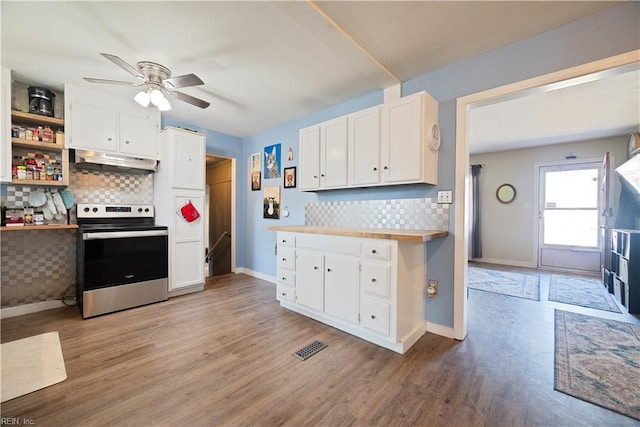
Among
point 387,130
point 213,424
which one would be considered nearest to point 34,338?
point 213,424

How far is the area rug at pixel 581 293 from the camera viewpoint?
10.7 ft

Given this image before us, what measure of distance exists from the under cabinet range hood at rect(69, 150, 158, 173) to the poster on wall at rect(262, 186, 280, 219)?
163 cm

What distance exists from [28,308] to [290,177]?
3418mm

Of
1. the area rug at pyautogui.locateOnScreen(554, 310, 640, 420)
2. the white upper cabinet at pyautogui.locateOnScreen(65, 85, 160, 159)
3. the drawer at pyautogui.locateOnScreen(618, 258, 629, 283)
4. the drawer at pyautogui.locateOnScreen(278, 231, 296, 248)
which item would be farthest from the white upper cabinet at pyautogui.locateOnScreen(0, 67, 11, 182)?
the drawer at pyautogui.locateOnScreen(618, 258, 629, 283)

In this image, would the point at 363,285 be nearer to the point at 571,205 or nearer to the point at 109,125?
the point at 109,125

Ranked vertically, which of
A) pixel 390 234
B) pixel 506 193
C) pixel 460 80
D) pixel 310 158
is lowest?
pixel 390 234

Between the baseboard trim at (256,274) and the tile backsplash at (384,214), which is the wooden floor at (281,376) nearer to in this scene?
the tile backsplash at (384,214)

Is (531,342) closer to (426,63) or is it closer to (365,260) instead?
(365,260)

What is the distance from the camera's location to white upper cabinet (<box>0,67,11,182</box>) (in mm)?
2537

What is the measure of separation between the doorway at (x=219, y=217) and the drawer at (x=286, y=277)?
2093 millimetres

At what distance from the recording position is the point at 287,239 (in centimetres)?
300

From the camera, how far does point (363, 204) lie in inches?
122

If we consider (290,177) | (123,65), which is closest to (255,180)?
(290,177)

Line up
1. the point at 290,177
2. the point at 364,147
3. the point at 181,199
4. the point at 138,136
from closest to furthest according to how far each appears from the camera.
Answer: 1. the point at 364,147
2. the point at 138,136
3. the point at 181,199
4. the point at 290,177
